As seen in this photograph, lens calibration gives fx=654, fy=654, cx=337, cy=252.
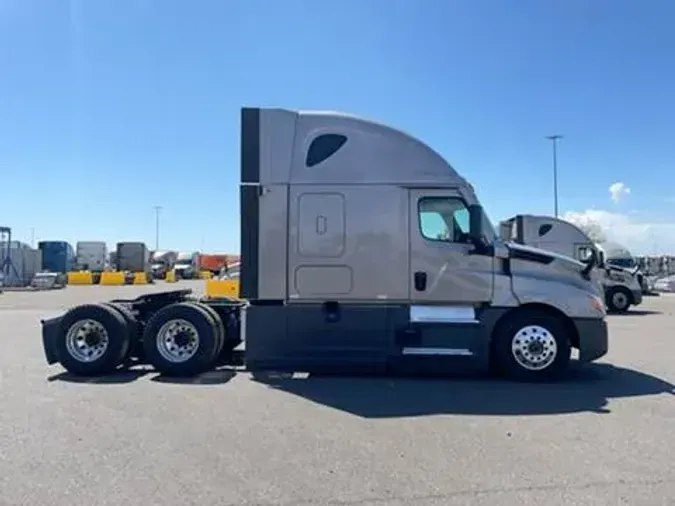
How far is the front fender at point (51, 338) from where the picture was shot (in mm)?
9711

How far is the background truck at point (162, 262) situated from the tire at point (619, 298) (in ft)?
153

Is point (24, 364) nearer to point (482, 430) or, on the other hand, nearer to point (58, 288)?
point (482, 430)

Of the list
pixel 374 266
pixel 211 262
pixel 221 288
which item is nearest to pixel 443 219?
pixel 374 266

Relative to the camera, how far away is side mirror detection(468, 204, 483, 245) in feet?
30.3

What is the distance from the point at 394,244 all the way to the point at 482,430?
138 inches

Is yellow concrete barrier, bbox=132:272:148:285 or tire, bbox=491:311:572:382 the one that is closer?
tire, bbox=491:311:572:382

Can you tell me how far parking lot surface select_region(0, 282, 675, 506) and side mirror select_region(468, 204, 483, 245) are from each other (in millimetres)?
2005

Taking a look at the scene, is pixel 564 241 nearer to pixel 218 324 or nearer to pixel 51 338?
pixel 218 324

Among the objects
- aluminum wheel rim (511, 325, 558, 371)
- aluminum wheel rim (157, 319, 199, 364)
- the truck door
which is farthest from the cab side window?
aluminum wheel rim (157, 319, 199, 364)

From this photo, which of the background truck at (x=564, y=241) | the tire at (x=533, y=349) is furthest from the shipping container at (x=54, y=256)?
the tire at (x=533, y=349)

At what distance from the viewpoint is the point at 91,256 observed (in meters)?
56.8

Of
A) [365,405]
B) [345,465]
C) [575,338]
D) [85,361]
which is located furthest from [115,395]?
[575,338]

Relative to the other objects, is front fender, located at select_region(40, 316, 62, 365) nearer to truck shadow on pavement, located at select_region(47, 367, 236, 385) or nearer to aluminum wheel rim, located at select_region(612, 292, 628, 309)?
truck shadow on pavement, located at select_region(47, 367, 236, 385)

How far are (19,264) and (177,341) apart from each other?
4022 centimetres
